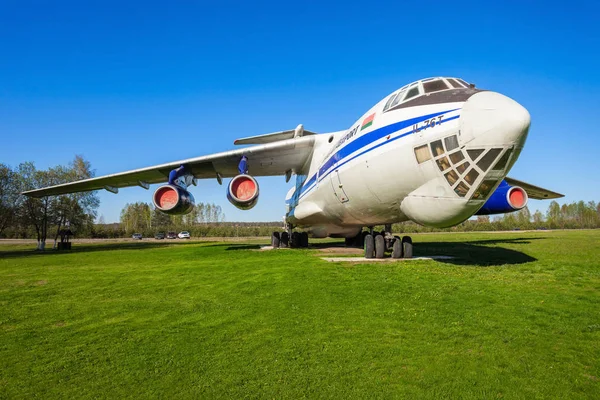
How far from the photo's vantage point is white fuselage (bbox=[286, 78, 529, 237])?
485 cm

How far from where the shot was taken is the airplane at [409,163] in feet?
16.1

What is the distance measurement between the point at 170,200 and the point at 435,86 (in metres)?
7.81

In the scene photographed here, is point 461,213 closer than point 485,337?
No

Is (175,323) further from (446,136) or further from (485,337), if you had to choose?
(446,136)

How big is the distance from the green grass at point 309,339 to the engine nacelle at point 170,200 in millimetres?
4826

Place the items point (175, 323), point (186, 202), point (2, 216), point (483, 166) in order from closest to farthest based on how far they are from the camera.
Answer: point (175, 323)
point (483, 166)
point (186, 202)
point (2, 216)

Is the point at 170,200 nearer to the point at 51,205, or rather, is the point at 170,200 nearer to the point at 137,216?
the point at 51,205

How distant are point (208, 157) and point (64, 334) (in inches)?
342

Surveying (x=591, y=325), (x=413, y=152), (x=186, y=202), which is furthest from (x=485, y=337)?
(x=186, y=202)

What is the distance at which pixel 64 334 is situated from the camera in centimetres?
342

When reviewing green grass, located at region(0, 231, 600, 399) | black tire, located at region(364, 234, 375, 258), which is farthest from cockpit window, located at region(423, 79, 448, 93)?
black tire, located at region(364, 234, 375, 258)

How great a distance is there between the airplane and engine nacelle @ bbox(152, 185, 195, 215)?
3cm

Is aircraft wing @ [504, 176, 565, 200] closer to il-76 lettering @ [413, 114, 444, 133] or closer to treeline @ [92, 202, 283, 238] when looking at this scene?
il-76 lettering @ [413, 114, 444, 133]

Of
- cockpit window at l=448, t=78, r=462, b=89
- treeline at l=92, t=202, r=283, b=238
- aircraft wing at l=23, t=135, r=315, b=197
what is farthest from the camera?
treeline at l=92, t=202, r=283, b=238
